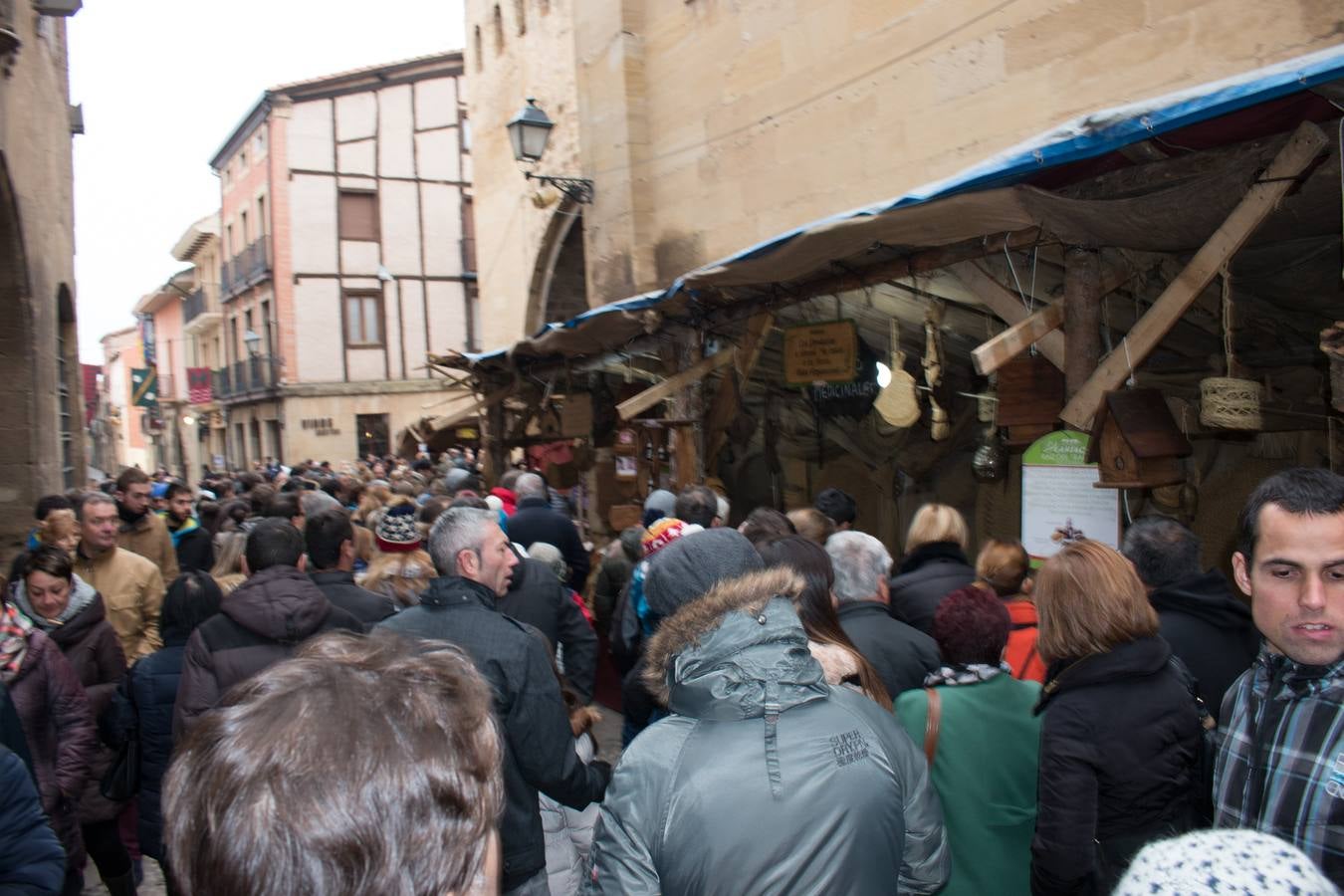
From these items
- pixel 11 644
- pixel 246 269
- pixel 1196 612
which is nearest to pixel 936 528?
pixel 1196 612

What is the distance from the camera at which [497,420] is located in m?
10.8

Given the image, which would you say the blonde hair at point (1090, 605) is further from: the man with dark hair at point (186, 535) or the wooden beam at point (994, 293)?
the man with dark hair at point (186, 535)

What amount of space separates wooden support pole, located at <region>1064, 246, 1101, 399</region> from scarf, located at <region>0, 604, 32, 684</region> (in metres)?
4.31

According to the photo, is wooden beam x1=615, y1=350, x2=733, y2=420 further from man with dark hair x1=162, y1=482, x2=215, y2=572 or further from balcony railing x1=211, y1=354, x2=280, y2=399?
balcony railing x1=211, y1=354, x2=280, y2=399

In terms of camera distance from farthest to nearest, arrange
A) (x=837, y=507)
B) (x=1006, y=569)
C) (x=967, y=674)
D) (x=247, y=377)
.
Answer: (x=247, y=377), (x=837, y=507), (x=1006, y=569), (x=967, y=674)

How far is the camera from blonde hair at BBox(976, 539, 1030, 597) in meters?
3.64

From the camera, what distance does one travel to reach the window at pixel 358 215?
26.2m

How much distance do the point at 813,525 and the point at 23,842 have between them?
Result: 3.59 metres

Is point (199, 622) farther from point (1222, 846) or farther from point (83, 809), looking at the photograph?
point (1222, 846)

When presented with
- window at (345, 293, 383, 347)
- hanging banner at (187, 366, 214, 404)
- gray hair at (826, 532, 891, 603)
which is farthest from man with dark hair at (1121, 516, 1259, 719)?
hanging banner at (187, 366, 214, 404)

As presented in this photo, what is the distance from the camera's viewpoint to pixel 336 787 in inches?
38.4

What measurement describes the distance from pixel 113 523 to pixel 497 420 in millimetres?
6003

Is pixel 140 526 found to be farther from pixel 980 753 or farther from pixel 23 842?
pixel 980 753

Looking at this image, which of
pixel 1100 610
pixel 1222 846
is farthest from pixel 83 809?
pixel 1222 846
